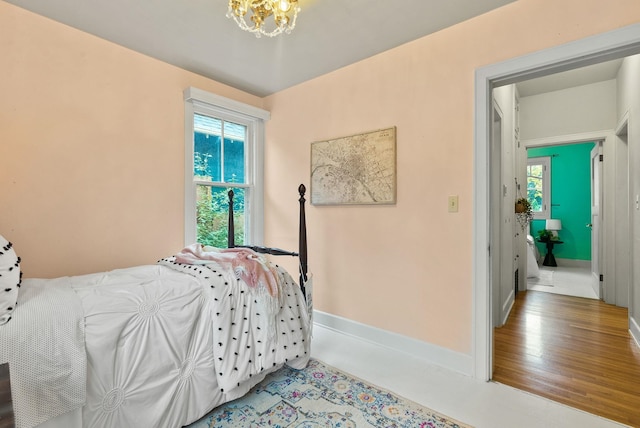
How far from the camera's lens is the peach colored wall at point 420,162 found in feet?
6.62

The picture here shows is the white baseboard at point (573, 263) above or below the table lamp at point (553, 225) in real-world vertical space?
below

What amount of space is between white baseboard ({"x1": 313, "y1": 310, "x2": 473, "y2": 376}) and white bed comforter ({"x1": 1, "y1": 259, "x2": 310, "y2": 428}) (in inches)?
33.6

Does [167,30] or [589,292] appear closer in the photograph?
[167,30]

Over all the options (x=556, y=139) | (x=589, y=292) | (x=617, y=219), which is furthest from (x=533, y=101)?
(x=589, y=292)

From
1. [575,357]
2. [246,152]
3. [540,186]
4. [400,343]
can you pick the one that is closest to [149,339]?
[400,343]

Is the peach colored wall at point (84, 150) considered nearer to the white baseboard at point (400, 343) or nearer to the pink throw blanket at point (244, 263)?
the pink throw blanket at point (244, 263)

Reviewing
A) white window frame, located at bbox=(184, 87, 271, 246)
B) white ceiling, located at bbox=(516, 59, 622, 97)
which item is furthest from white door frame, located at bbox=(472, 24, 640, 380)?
white window frame, located at bbox=(184, 87, 271, 246)

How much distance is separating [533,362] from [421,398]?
115 cm

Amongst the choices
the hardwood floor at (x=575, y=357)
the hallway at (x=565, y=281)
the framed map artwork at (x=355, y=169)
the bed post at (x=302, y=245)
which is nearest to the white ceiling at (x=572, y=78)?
the framed map artwork at (x=355, y=169)

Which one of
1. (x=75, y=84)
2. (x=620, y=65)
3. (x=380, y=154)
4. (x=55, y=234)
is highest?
(x=620, y=65)

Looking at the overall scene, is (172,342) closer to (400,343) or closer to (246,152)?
(400,343)

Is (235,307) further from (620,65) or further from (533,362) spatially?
(620,65)

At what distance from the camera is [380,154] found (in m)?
2.66

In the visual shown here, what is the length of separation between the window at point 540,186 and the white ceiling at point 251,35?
5.78 m
